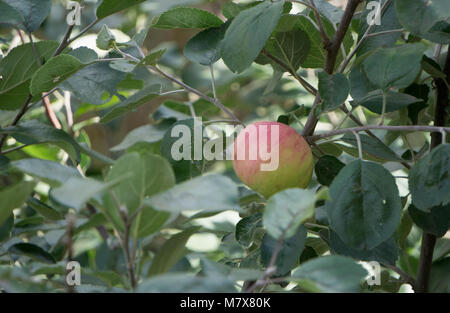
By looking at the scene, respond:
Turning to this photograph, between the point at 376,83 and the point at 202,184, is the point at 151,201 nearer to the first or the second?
the point at 202,184

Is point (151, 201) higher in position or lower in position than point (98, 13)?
lower

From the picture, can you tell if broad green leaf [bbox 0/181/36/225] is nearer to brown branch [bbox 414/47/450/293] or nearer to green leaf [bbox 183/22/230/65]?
green leaf [bbox 183/22/230/65]

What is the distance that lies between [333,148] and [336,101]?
0.59ft

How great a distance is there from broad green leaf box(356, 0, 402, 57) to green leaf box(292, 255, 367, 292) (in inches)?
12.0

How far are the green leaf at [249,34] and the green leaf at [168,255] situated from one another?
0.59ft

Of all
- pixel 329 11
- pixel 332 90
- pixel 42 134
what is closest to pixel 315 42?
pixel 329 11

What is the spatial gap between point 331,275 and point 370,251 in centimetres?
20

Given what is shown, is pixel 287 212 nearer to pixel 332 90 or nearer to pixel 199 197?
pixel 199 197

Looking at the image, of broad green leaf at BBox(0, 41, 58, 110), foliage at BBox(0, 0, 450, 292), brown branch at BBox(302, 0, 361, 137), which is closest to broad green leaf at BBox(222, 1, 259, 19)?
foliage at BBox(0, 0, 450, 292)

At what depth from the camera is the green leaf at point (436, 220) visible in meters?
0.60

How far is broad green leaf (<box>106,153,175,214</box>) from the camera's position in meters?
0.39

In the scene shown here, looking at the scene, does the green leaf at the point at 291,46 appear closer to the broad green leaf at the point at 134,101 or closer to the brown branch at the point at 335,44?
the brown branch at the point at 335,44
